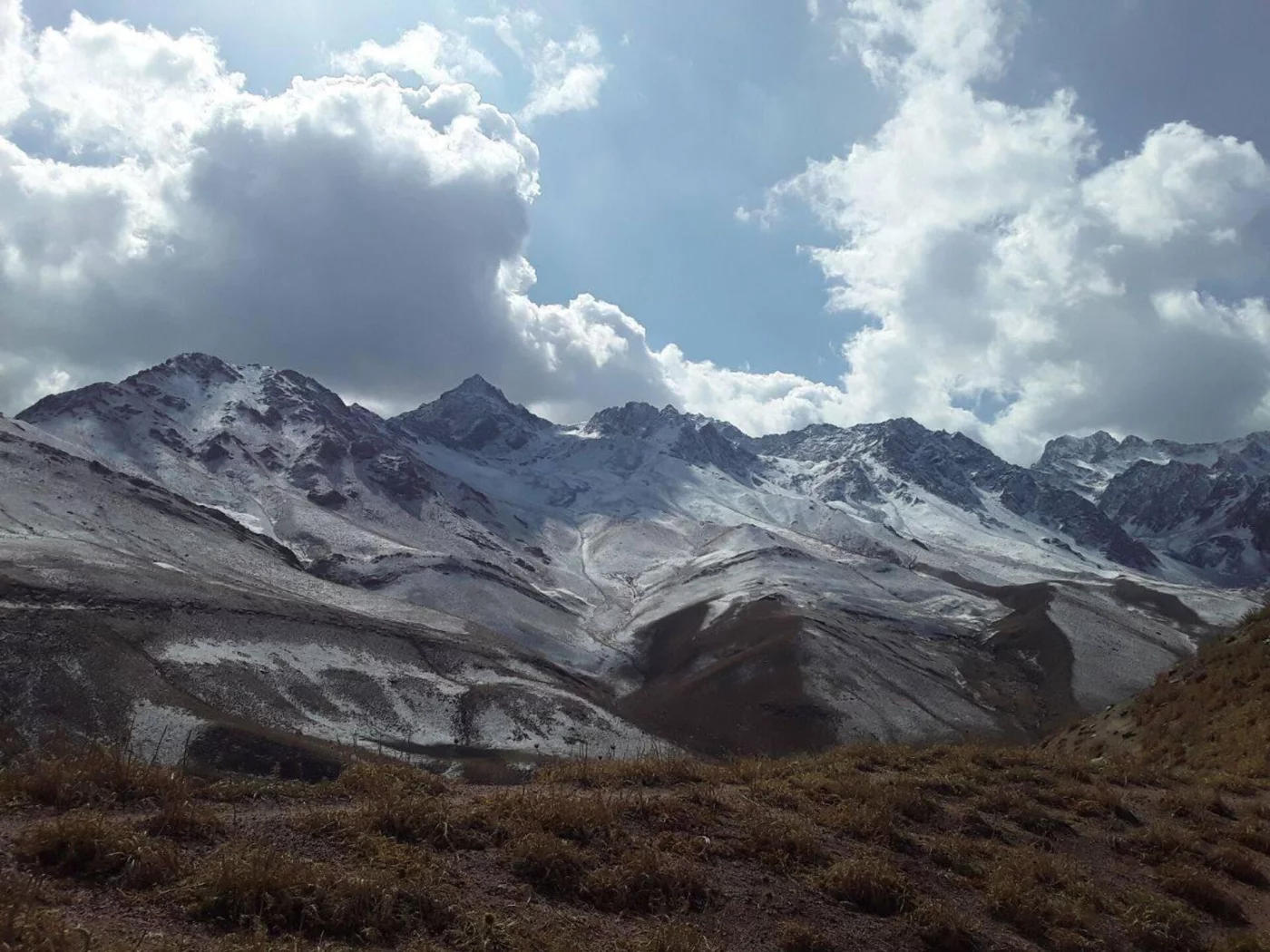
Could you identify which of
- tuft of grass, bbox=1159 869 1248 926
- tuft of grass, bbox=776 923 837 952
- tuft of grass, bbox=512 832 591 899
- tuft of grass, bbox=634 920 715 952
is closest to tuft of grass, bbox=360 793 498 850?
tuft of grass, bbox=512 832 591 899

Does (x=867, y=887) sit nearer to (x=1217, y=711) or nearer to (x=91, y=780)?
(x=91, y=780)

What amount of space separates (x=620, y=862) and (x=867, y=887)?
9.38 feet

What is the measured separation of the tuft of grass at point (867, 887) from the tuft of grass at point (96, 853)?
6.84m

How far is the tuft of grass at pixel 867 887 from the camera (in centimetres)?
941

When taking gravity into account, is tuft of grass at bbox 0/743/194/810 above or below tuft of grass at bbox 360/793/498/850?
below

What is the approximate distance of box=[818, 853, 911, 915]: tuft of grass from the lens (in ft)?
30.9

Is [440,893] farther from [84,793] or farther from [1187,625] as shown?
[1187,625]

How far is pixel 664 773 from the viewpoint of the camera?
13344 millimetres

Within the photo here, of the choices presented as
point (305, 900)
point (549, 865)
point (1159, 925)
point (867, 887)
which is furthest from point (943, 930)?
point (305, 900)

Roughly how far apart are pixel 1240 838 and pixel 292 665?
93.0m

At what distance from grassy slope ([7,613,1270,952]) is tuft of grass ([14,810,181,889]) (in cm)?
2

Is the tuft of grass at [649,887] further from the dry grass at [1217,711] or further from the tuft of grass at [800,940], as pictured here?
the dry grass at [1217,711]

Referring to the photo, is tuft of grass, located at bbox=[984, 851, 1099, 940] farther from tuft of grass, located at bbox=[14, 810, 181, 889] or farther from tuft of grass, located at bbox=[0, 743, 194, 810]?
tuft of grass, located at bbox=[0, 743, 194, 810]

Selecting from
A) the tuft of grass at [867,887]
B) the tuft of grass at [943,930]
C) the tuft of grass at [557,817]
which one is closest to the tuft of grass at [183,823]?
the tuft of grass at [557,817]
